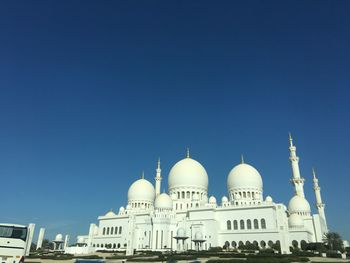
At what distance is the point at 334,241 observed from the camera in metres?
49.9

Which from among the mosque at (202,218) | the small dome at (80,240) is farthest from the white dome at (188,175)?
the small dome at (80,240)

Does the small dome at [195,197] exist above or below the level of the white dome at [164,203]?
above

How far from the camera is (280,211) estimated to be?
46406mm

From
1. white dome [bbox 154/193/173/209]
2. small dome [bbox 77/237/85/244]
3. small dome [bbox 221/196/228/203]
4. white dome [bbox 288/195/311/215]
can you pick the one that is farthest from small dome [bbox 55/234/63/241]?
white dome [bbox 288/195/311/215]

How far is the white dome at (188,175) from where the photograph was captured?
62562 millimetres

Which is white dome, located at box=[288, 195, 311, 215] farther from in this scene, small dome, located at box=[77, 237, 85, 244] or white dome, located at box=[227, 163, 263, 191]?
small dome, located at box=[77, 237, 85, 244]

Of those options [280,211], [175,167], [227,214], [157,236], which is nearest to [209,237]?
[227,214]

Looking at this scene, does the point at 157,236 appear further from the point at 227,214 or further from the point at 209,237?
the point at 227,214

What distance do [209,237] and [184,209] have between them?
354 inches

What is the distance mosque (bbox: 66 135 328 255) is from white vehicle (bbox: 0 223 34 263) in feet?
78.6

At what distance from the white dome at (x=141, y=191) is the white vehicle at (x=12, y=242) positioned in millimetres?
51459

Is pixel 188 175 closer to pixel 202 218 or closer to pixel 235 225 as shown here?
pixel 202 218

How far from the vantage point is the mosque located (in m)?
48.9

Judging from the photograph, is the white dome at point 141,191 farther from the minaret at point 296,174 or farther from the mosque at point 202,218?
the minaret at point 296,174
